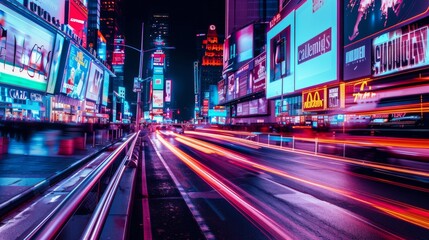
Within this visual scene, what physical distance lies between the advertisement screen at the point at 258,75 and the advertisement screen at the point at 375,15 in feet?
111

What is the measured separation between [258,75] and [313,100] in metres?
29.3

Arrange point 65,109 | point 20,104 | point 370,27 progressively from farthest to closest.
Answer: point 65,109, point 20,104, point 370,27

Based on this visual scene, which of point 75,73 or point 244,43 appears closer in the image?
point 75,73

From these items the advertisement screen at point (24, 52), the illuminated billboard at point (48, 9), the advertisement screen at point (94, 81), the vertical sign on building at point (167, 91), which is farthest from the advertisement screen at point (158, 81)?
the advertisement screen at point (24, 52)

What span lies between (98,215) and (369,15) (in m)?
35.6

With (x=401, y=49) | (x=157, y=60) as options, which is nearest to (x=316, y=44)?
(x=401, y=49)

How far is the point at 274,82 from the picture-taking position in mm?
62375

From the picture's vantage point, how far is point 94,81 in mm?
75125

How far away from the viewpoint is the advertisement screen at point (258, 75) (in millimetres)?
72375

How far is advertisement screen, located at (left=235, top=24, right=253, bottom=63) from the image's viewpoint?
91125 mm

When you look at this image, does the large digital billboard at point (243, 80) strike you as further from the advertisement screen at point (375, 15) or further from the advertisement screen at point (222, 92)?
the advertisement screen at point (375, 15)

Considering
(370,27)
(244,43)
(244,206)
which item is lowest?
(244,206)

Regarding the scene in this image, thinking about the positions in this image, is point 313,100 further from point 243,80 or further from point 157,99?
point 157,99

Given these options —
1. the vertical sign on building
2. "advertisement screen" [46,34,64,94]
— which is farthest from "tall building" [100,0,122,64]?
"advertisement screen" [46,34,64,94]
